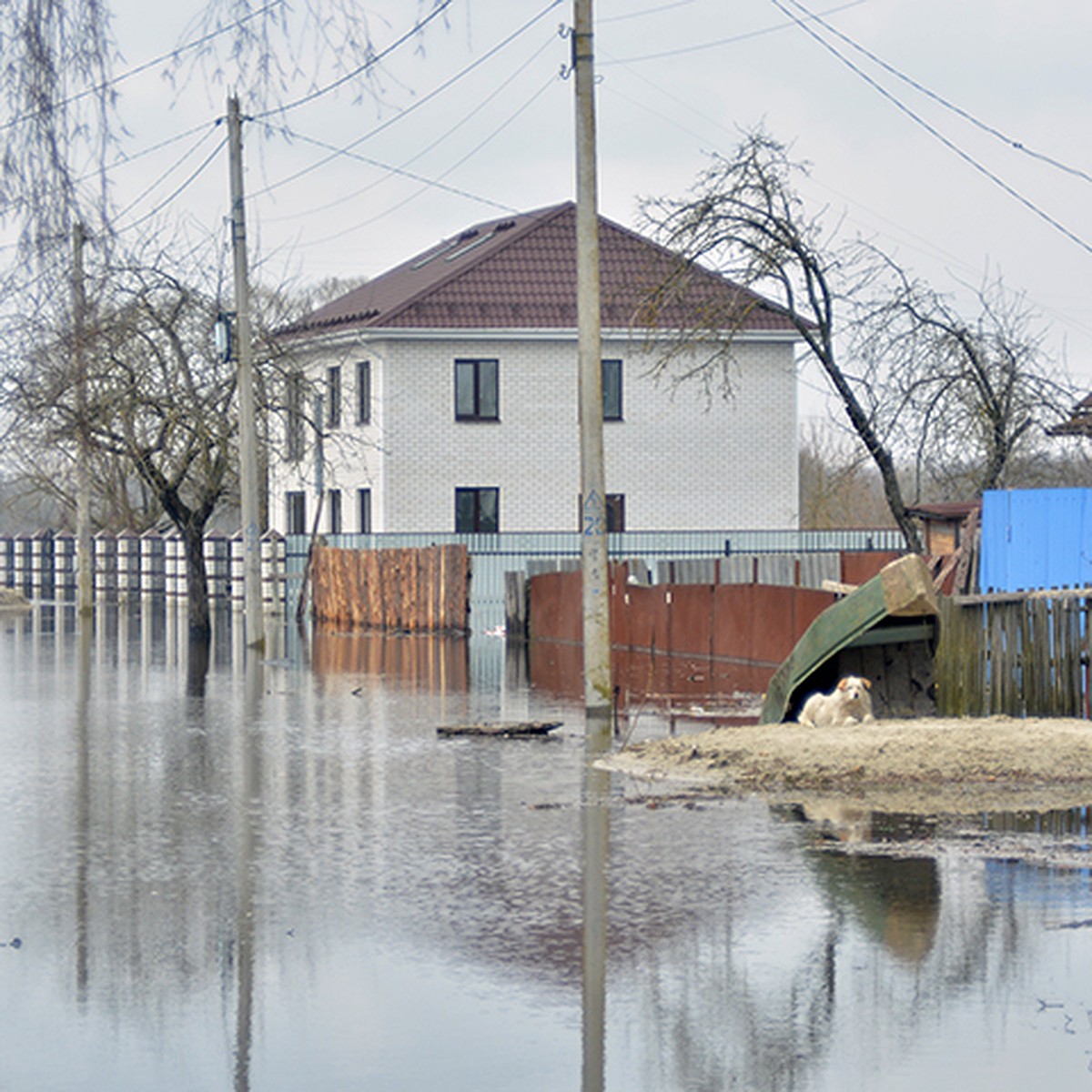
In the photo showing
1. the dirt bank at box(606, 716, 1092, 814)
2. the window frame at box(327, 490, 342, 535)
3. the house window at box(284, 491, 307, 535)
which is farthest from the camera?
the house window at box(284, 491, 307, 535)

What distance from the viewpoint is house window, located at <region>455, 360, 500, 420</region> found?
157 ft

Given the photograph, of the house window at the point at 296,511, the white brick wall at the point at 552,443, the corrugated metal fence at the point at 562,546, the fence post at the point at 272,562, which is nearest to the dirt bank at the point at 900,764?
the corrugated metal fence at the point at 562,546

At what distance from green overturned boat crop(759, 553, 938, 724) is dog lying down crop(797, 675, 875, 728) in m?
0.60

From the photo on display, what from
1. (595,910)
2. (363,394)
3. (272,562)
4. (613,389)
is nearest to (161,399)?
(272,562)

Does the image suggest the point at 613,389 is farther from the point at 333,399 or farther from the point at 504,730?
the point at 504,730

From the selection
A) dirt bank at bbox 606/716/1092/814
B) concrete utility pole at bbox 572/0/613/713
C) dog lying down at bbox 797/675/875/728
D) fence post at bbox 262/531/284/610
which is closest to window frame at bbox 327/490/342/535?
fence post at bbox 262/531/284/610

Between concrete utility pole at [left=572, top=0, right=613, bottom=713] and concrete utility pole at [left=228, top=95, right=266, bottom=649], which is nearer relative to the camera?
concrete utility pole at [left=572, top=0, right=613, bottom=713]

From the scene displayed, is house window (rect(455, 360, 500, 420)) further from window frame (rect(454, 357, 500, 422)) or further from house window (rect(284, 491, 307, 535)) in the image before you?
house window (rect(284, 491, 307, 535))

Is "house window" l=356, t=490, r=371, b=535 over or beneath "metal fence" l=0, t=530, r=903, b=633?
over

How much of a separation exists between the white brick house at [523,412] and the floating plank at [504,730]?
29.2m

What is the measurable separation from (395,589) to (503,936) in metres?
29.9

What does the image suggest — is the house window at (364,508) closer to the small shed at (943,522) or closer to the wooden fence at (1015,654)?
the small shed at (943,522)

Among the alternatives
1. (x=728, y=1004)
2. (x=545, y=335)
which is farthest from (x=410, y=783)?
(x=545, y=335)

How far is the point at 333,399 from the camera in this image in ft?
166
